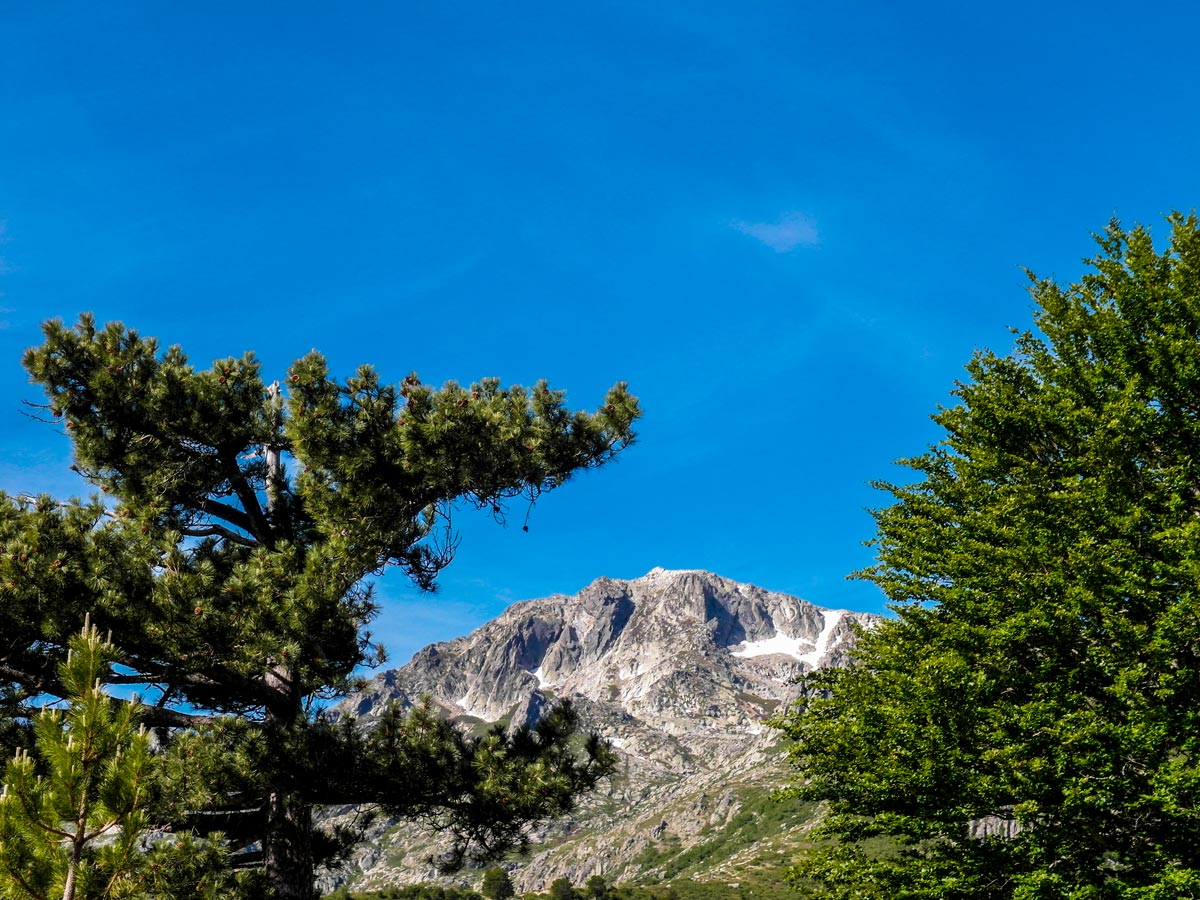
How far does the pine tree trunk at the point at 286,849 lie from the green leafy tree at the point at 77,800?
637cm

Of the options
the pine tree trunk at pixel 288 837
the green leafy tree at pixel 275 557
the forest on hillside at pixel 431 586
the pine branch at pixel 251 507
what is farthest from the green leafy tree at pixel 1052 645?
the pine branch at pixel 251 507

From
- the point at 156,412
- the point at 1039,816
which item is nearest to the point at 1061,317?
the point at 1039,816

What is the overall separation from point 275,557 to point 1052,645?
50.7ft

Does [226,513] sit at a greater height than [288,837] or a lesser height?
greater

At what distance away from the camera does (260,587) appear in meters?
13.1

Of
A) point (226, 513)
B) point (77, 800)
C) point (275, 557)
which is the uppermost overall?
point (226, 513)

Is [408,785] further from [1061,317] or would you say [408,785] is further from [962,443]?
[1061,317]

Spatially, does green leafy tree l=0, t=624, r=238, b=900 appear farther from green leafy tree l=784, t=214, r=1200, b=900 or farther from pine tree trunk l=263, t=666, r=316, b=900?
green leafy tree l=784, t=214, r=1200, b=900

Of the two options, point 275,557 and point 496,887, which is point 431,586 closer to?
point 275,557

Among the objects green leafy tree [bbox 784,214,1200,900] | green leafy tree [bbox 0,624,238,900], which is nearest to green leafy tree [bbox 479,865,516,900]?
green leafy tree [bbox 784,214,1200,900]

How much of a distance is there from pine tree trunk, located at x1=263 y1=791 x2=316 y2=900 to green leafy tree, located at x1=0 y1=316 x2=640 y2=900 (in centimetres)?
3

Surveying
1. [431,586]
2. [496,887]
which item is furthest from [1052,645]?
[496,887]

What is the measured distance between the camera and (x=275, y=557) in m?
13.8

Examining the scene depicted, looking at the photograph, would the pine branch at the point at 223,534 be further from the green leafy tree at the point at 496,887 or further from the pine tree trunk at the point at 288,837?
the green leafy tree at the point at 496,887
